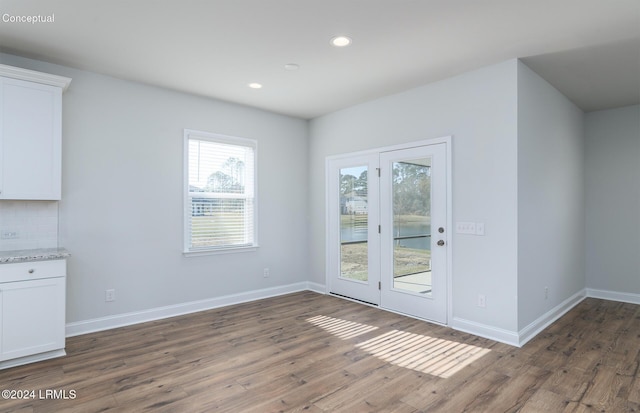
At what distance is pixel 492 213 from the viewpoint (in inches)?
141

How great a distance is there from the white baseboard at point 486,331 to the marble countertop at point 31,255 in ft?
12.8

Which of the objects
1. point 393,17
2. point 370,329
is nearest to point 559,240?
point 370,329

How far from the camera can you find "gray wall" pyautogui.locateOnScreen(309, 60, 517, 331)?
347 centimetres

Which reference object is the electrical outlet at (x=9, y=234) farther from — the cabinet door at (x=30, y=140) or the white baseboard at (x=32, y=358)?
the white baseboard at (x=32, y=358)

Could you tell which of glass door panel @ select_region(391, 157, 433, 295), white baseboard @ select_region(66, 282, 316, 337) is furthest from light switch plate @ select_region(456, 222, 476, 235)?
white baseboard @ select_region(66, 282, 316, 337)

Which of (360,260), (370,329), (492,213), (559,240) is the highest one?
(492,213)

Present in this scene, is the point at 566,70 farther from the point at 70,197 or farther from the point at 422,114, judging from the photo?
the point at 70,197

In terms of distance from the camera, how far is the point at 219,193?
15.8 ft

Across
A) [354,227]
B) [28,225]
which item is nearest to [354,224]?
[354,227]

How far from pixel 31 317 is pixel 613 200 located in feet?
23.4

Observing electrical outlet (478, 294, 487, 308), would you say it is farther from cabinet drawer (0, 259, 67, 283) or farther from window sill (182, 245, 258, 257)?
cabinet drawer (0, 259, 67, 283)

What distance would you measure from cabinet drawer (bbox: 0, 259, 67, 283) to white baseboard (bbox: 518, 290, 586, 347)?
4.31 meters

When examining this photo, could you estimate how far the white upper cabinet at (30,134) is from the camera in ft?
10.1

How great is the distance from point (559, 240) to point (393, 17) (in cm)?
351
